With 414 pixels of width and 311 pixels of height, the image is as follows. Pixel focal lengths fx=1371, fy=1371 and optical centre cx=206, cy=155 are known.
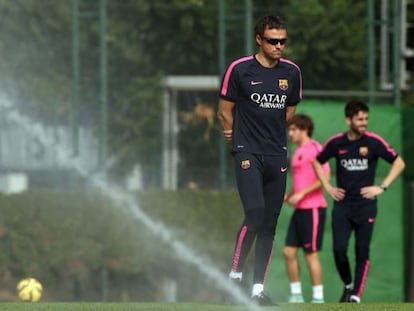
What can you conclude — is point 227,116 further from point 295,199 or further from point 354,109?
point 295,199

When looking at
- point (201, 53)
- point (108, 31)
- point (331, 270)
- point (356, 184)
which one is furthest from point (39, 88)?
point (356, 184)

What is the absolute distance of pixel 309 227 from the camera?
42.8ft

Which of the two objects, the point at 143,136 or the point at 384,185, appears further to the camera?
the point at 143,136

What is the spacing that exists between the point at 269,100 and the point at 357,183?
3.01 metres

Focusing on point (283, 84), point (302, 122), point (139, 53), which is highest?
point (139, 53)

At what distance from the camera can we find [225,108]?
9.30m

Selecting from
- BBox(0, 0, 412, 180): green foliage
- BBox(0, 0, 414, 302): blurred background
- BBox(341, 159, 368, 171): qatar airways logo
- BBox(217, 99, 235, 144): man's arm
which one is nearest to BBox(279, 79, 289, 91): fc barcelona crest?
BBox(217, 99, 235, 144): man's arm

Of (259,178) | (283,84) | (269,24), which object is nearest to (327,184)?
(259,178)

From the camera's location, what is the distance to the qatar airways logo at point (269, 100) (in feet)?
30.1

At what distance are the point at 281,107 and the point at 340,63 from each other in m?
13.0

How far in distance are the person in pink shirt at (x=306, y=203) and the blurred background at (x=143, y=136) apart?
3.64 ft

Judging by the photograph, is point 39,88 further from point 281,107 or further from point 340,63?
point 281,107

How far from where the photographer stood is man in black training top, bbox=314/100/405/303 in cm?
1196

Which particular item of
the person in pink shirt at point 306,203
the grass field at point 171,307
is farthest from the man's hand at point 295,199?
the grass field at point 171,307
